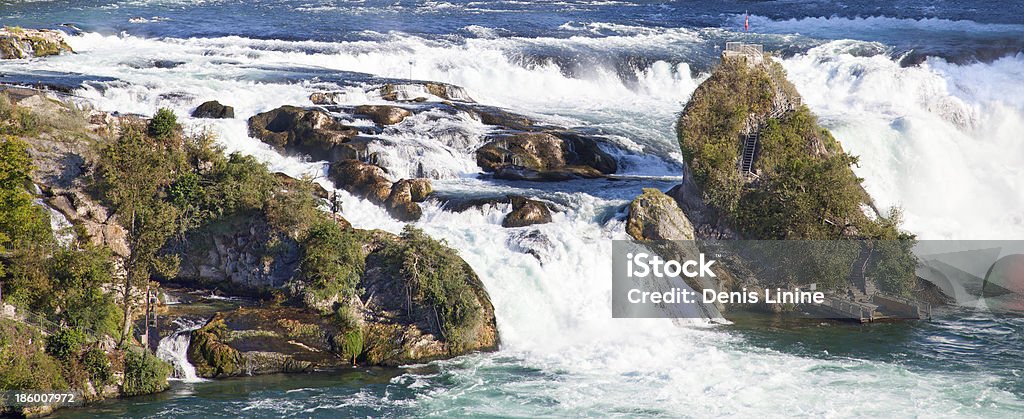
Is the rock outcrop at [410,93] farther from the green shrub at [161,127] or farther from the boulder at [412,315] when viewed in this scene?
the boulder at [412,315]

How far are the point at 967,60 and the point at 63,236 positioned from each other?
52.9 m

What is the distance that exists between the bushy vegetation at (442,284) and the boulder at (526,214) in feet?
17.1

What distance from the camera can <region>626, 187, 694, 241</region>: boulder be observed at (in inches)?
1641

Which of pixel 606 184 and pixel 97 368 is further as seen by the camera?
pixel 606 184

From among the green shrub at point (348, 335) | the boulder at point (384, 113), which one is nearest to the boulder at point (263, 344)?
the green shrub at point (348, 335)

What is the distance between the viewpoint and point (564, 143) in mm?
51219

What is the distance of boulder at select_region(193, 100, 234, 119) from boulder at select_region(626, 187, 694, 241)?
19.8 metres

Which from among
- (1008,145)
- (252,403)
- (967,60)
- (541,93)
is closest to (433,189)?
(252,403)

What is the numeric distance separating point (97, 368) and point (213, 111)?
70.7 feet

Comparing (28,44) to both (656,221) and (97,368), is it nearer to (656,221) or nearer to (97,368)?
(97,368)

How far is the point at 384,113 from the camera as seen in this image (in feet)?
173

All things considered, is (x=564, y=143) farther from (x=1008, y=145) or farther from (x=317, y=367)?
(x=1008, y=145)

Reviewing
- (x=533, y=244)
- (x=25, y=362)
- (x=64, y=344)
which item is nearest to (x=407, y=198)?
(x=533, y=244)

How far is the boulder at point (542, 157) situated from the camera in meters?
49.1
